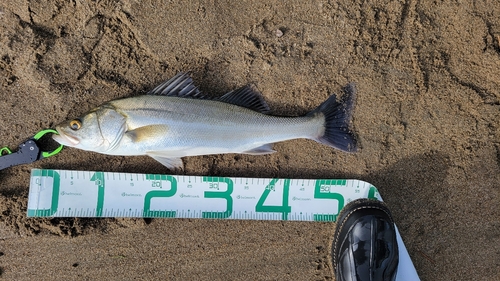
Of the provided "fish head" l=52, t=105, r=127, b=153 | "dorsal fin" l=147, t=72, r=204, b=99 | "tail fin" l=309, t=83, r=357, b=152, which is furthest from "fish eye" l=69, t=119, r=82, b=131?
"tail fin" l=309, t=83, r=357, b=152

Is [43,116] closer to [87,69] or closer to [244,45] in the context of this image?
[87,69]

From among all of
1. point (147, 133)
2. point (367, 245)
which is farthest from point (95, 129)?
point (367, 245)

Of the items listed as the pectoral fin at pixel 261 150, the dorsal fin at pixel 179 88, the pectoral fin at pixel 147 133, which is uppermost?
the dorsal fin at pixel 179 88

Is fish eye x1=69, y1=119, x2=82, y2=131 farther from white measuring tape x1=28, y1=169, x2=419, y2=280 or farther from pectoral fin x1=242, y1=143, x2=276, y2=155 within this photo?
pectoral fin x1=242, y1=143, x2=276, y2=155

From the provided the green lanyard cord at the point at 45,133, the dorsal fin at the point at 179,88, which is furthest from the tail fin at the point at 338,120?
the green lanyard cord at the point at 45,133

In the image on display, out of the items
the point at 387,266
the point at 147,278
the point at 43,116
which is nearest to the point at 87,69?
the point at 43,116

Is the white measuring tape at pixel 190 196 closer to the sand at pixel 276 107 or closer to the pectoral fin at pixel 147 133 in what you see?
the sand at pixel 276 107

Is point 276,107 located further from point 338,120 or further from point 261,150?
point 338,120
